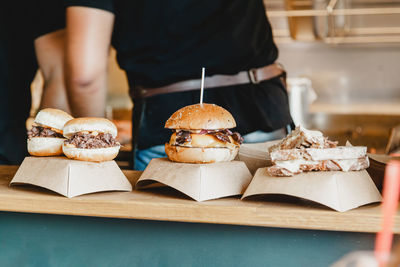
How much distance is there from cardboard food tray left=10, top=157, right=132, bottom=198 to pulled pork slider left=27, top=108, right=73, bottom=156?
0.18ft

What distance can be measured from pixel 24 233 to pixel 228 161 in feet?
1.92

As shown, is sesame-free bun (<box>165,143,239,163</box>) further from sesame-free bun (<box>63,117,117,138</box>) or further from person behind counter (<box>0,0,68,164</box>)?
person behind counter (<box>0,0,68,164</box>)

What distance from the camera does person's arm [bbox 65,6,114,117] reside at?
1.82m

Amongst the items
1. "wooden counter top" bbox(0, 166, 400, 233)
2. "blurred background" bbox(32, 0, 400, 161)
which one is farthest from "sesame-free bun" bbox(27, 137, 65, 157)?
"blurred background" bbox(32, 0, 400, 161)

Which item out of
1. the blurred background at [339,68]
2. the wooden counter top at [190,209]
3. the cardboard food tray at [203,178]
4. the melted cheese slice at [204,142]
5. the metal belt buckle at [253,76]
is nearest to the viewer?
the wooden counter top at [190,209]

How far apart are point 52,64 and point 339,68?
491cm

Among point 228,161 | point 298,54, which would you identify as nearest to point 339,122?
point 298,54

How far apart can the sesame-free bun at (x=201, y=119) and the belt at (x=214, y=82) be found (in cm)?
60

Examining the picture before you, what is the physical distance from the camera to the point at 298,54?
6711 millimetres

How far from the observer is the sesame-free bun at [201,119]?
4.11 feet

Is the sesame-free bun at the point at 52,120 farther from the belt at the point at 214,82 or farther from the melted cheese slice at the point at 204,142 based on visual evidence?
the belt at the point at 214,82

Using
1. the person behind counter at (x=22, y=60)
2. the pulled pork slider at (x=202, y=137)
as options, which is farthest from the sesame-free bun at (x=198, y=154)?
the person behind counter at (x=22, y=60)

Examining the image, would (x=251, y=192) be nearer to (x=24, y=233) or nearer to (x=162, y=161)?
(x=162, y=161)

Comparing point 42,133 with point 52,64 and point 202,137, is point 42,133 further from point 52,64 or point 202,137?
point 52,64
